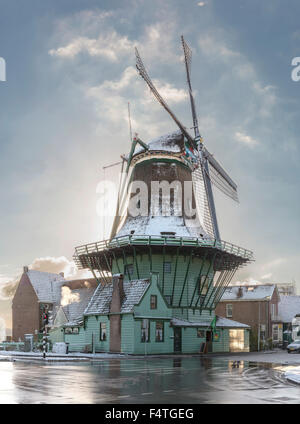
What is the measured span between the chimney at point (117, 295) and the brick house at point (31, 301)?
23.1 metres

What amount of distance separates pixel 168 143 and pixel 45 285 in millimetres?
26791

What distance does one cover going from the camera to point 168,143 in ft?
171

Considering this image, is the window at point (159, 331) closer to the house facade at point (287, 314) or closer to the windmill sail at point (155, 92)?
the windmill sail at point (155, 92)

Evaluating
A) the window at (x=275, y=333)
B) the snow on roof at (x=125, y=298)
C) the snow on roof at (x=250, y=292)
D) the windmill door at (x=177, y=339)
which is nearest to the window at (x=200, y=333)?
the windmill door at (x=177, y=339)

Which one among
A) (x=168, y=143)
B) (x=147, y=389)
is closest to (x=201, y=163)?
(x=168, y=143)

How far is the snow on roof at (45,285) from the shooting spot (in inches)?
2564

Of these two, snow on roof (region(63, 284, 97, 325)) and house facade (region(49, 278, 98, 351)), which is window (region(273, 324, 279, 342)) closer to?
house facade (region(49, 278, 98, 351))

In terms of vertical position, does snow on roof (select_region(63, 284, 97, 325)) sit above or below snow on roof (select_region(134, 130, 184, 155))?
A: below

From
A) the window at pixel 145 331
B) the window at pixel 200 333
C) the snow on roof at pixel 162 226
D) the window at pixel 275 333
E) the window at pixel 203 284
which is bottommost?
the window at pixel 275 333

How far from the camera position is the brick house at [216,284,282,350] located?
224 feet

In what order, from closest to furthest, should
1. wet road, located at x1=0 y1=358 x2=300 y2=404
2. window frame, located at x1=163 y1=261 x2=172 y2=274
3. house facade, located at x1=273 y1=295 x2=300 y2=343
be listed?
1. wet road, located at x1=0 y1=358 x2=300 y2=404
2. window frame, located at x1=163 y1=261 x2=172 y2=274
3. house facade, located at x1=273 y1=295 x2=300 y2=343

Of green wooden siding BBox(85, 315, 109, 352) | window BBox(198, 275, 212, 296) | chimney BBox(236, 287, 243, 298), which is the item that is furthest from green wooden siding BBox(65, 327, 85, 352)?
chimney BBox(236, 287, 243, 298)

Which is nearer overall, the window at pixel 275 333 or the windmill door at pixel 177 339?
the windmill door at pixel 177 339
